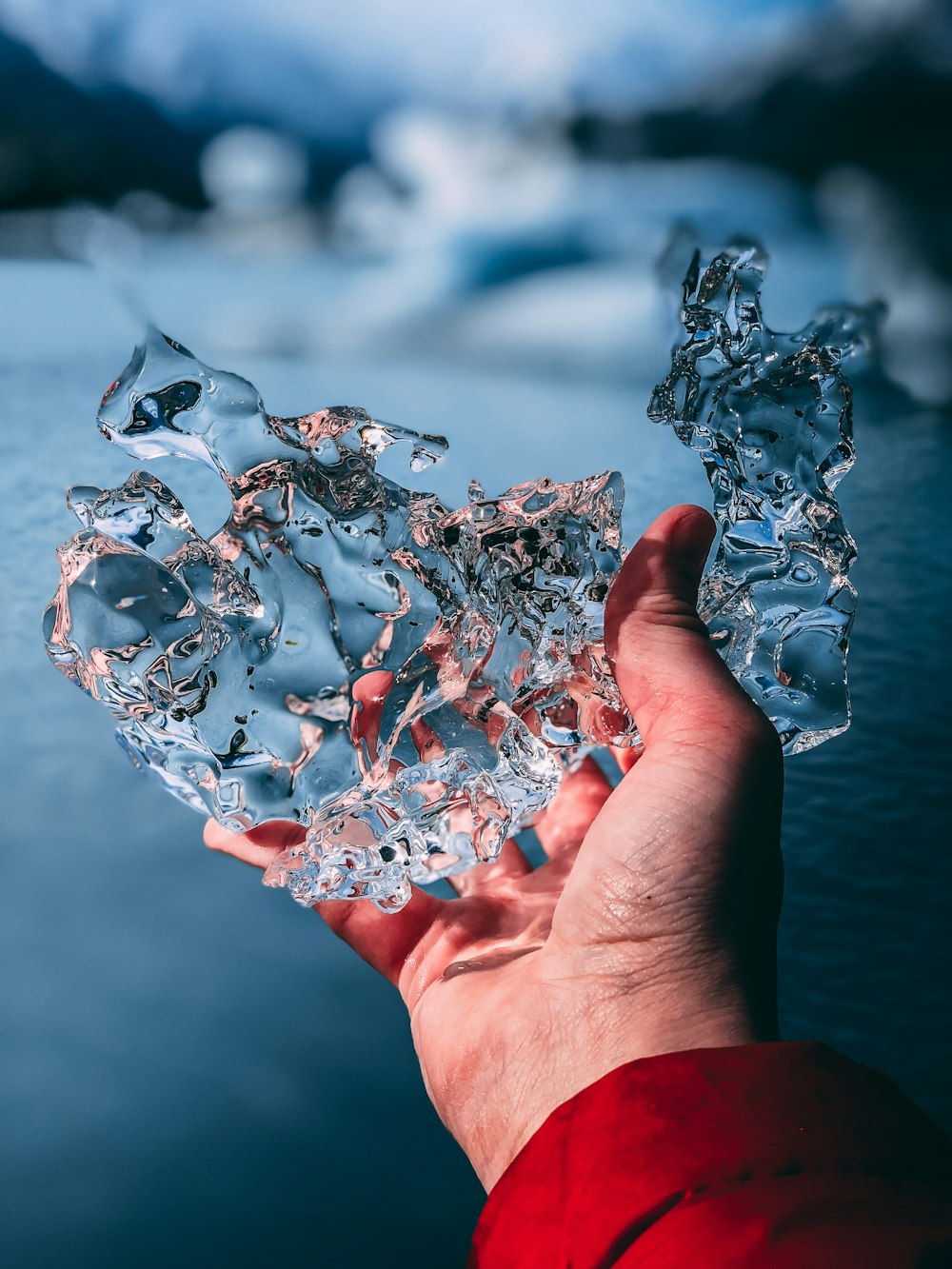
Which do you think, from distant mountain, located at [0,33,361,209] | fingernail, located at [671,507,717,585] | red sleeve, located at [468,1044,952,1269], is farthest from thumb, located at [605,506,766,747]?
distant mountain, located at [0,33,361,209]

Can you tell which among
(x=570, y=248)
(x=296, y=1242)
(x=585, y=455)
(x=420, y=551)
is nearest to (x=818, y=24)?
(x=570, y=248)

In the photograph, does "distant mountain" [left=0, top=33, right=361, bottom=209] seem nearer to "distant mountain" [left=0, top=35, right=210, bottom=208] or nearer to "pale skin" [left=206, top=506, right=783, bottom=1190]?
"distant mountain" [left=0, top=35, right=210, bottom=208]

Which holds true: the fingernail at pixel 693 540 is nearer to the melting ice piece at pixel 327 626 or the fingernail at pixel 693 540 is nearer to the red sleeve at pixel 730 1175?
the melting ice piece at pixel 327 626

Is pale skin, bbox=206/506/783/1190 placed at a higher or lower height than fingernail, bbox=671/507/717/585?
lower

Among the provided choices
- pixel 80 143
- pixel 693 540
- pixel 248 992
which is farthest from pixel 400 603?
pixel 80 143

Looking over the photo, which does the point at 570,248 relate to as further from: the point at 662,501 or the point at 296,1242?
the point at 296,1242

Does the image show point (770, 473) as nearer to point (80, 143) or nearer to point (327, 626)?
point (327, 626)
